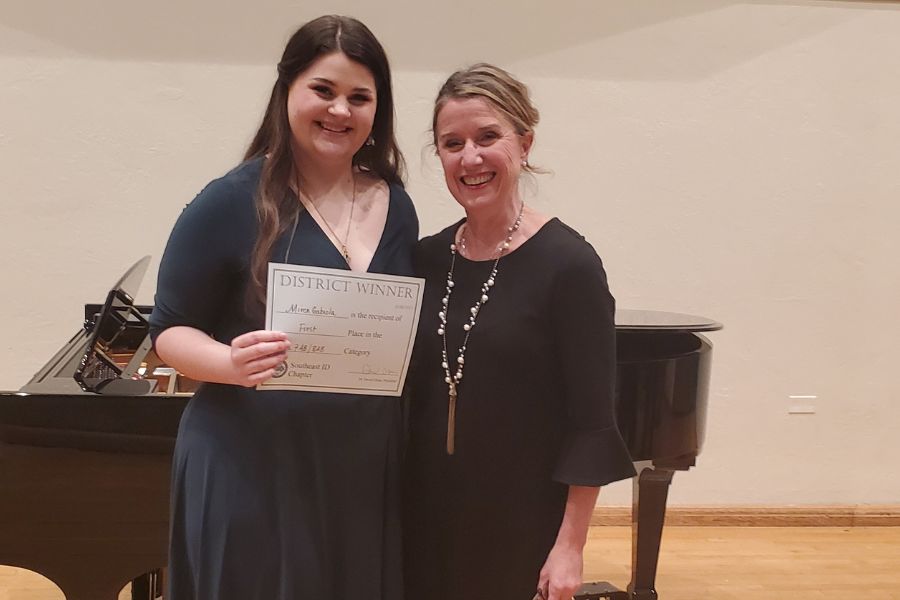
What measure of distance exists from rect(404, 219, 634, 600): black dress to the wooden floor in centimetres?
194

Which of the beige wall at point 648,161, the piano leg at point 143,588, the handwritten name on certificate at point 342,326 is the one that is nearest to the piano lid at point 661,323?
the beige wall at point 648,161

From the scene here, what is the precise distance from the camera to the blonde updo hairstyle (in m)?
1.27

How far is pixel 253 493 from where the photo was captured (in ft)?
4.06

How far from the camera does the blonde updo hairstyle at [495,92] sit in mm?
1270

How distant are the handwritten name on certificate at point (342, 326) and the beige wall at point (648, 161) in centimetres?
229

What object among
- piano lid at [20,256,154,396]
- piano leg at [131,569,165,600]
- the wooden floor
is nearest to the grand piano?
piano lid at [20,256,154,396]

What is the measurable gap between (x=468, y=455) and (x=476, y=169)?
48cm

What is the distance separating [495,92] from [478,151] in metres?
0.11

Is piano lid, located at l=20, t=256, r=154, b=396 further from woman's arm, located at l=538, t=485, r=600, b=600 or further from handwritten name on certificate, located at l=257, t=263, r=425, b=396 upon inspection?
woman's arm, located at l=538, t=485, r=600, b=600

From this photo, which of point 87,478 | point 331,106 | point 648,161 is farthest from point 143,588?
point 648,161

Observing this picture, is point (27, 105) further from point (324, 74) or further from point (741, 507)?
point (741, 507)

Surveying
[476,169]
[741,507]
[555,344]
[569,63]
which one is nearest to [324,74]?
[476,169]

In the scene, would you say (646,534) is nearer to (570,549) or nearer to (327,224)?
(570,549)

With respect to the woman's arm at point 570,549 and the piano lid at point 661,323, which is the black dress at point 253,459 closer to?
the woman's arm at point 570,549
